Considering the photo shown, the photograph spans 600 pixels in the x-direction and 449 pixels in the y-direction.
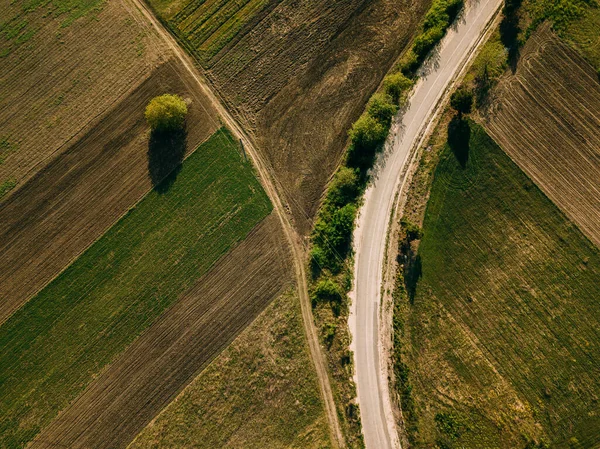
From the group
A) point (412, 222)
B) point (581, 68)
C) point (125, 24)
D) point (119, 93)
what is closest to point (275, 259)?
point (412, 222)

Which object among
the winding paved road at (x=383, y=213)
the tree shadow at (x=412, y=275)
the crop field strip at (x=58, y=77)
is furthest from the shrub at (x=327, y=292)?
the crop field strip at (x=58, y=77)

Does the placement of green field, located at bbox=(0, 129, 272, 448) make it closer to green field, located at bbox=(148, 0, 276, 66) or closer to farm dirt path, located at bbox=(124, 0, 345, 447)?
farm dirt path, located at bbox=(124, 0, 345, 447)

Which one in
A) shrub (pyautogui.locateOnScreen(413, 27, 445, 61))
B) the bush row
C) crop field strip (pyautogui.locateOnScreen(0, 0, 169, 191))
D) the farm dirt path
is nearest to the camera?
the farm dirt path

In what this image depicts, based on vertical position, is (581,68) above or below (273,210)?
below

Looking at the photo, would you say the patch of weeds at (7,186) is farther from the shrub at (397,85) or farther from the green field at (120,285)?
the shrub at (397,85)

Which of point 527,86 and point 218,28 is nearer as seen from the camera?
point 527,86

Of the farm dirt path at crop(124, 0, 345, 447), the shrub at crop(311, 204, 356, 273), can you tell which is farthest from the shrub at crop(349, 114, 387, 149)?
the farm dirt path at crop(124, 0, 345, 447)

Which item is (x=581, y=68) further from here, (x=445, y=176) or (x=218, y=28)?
(x=218, y=28)
